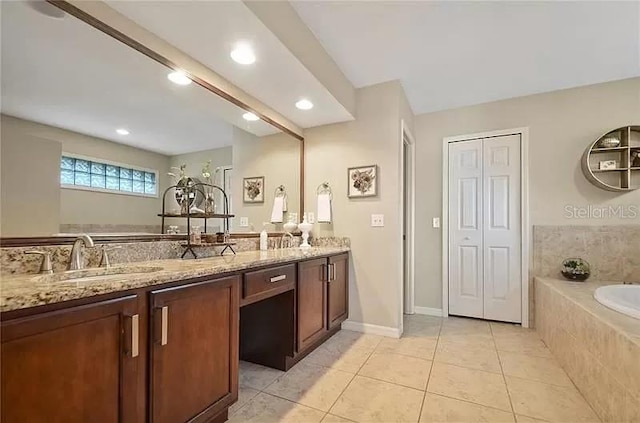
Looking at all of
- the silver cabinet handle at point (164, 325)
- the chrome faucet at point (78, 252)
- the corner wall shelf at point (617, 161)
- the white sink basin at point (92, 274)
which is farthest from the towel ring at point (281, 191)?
the corner wall shelf at point (617, 161)

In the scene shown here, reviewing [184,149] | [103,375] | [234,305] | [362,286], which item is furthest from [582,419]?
[184,149]

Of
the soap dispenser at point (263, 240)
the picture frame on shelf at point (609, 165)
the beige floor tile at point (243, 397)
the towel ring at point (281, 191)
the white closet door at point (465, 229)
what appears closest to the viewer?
the beige floor tile at point (243, 397)

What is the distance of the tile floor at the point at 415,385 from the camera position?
1.61 m

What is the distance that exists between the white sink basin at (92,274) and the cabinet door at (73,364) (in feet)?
0.76

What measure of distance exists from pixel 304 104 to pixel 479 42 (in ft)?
4.81

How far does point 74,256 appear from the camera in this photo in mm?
1329

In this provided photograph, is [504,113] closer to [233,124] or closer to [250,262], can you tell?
[233,124]

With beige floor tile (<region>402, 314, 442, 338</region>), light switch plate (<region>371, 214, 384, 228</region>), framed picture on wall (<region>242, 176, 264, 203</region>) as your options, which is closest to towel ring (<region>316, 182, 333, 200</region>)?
light switch plate (<region>371, 214, 384, 228</region>)

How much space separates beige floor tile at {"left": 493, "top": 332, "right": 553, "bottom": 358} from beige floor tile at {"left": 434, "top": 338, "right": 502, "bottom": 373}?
0.20 m

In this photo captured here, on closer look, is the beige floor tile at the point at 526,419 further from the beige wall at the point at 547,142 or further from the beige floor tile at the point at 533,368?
the beige wall at the point at 547,142

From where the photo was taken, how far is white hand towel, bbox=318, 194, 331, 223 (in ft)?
9.96

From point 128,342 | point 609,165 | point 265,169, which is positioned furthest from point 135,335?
point 609,165

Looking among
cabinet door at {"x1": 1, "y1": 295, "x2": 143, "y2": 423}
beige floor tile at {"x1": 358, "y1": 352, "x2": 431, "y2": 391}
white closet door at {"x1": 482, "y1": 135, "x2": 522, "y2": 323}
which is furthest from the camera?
white closet door at {"x1": 482, "y1": 135, "x2": 522, "y2": 323}

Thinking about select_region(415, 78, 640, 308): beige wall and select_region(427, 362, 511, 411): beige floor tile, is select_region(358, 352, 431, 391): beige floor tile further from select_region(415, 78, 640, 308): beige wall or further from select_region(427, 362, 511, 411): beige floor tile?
select_region(415, 78, 640, 308): beige wall
